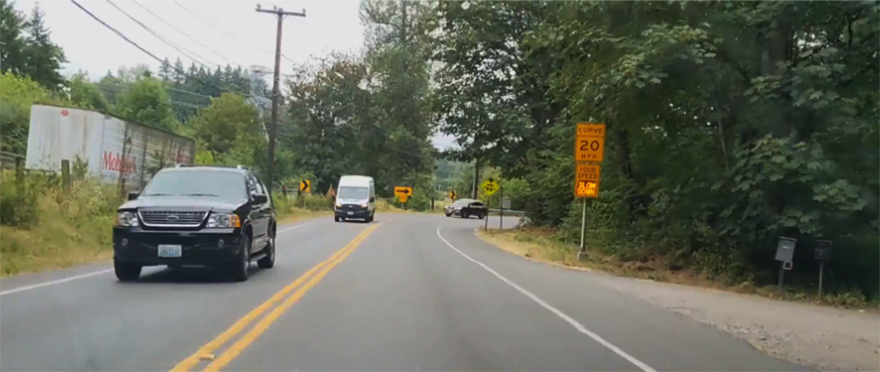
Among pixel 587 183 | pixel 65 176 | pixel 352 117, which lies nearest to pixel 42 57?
pixel 352 117

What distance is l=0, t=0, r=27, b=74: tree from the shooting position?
4484cm

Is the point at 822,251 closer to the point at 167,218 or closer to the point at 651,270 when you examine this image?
the point at 651,270

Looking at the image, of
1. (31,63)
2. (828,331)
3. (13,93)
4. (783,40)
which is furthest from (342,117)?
(828,331)

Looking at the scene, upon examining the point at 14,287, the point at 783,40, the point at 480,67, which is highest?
the point at 480,67

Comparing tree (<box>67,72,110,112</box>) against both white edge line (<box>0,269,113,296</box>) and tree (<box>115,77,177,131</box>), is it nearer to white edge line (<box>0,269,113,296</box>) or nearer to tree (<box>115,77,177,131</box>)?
tree (<box>115,77,177,131</box>)

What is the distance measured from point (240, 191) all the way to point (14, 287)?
3661 mm

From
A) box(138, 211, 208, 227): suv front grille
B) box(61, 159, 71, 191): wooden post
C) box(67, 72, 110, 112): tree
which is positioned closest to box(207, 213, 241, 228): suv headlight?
box(138, 211, 208, 227): suv front grille

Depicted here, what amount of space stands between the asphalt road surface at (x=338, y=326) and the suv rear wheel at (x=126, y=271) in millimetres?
297

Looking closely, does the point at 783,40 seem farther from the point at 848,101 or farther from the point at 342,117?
the point at 342,117

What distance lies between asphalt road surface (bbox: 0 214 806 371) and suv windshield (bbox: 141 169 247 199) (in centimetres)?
138

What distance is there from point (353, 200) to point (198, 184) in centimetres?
3262

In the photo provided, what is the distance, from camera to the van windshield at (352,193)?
47625 mm

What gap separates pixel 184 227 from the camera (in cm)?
1337

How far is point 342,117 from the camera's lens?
8125 cm
